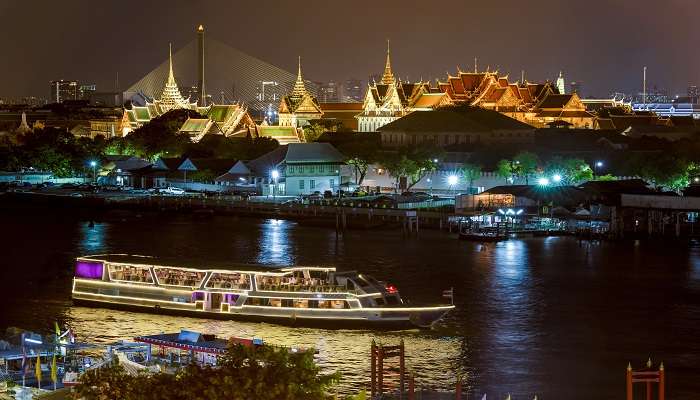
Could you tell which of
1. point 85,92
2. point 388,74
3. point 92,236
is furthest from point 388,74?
point 85,92

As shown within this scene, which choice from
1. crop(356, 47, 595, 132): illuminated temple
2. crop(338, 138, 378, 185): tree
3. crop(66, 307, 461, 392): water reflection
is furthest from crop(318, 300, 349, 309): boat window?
crop(356, 47, 595, 132): illuminated temple

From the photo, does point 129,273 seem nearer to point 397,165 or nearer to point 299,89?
A: point 397,165

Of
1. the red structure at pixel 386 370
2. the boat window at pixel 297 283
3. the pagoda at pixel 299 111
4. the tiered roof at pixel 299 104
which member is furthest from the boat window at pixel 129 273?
the tiered roof at pixel 299 104

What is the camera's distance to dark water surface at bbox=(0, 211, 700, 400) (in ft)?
49.0

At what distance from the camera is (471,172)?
3672 cm

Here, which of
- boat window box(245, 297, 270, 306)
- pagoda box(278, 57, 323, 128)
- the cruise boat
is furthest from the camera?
pagoda box(278, 57, 323, 128)

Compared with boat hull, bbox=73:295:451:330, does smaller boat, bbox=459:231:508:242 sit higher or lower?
higher

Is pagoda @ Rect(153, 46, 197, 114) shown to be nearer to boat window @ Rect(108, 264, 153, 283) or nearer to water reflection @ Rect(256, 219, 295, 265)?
water reflection @ Rect(256, 219, 295, 265)

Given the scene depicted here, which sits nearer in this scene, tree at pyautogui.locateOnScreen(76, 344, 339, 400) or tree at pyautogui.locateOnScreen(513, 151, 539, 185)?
tree at pyautogui.locateOnScreen(76, 344, 339, 400)

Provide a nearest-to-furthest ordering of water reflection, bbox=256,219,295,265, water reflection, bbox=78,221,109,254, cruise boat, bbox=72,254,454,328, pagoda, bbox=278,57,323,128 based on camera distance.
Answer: cruise boat, bbox=72,254,454,328
water reflection, bbox=256,219,295,265
water reflection, bbox=78,221,109,254
pagoda, bbox=278,57,323,128

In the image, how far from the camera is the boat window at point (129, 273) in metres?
18.8

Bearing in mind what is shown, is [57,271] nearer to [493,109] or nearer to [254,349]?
[254,349]

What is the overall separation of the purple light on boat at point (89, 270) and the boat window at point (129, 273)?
17 centimetres

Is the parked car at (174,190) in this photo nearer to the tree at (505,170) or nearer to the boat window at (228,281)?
the tree at (505,170)
